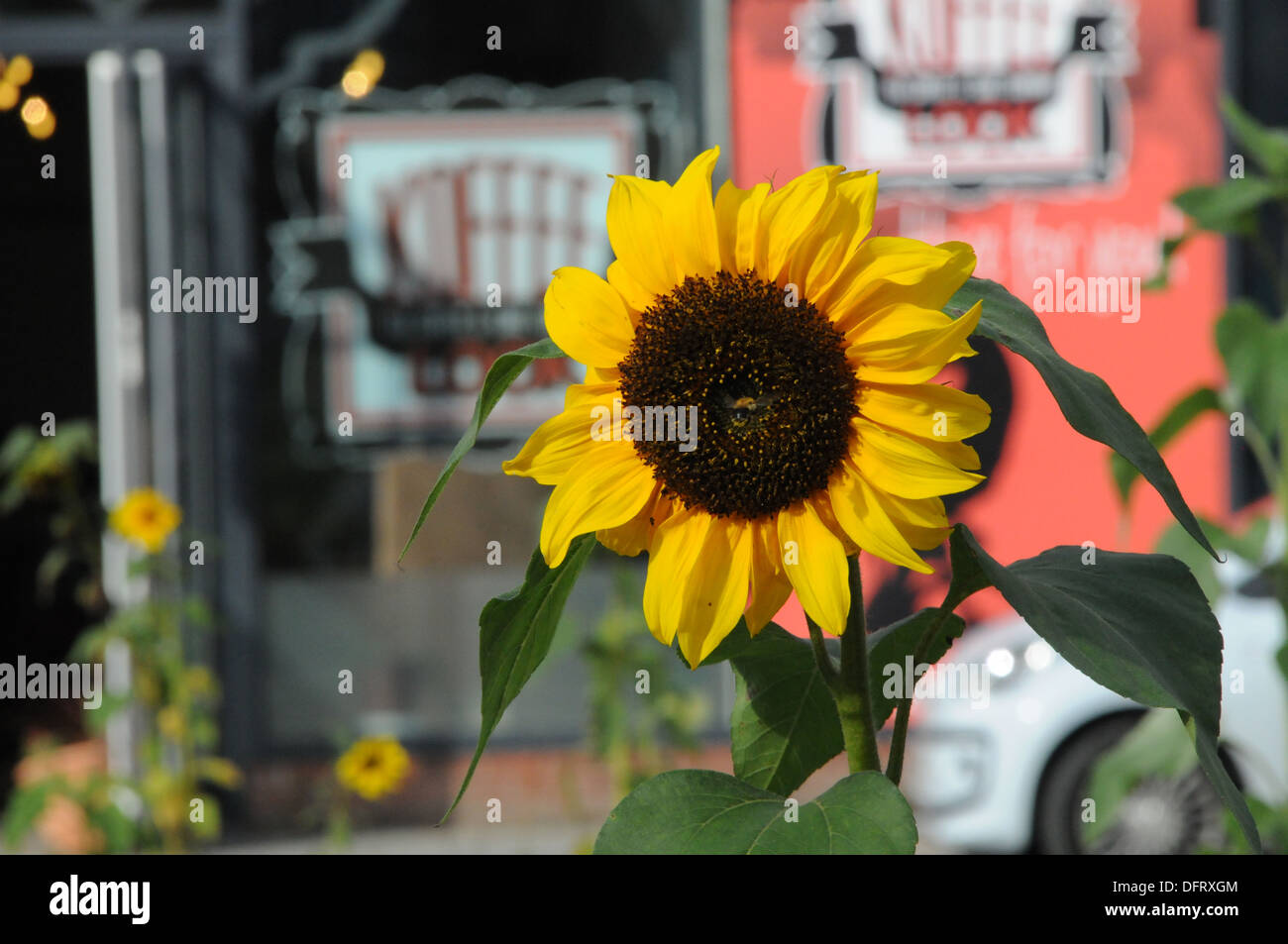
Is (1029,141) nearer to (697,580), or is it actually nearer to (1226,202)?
(1226,202)

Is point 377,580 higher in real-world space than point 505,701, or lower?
lower

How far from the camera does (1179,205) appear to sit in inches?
62.3

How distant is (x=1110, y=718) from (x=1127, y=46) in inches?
95.0

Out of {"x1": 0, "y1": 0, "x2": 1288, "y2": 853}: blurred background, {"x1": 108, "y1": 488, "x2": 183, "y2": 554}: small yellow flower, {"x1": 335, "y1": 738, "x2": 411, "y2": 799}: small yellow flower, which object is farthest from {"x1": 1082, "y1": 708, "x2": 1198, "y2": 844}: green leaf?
{"x1": 0, "y1": 0, "x2": 1288, "y2": 853}: blurred background

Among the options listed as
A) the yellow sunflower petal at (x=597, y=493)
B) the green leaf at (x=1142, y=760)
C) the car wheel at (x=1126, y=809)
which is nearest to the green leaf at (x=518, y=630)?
the yellow sunflower petal at (x=597, y=493)

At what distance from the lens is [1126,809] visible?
149 inches

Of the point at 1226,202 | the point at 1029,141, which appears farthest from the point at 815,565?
the point at 1029,141

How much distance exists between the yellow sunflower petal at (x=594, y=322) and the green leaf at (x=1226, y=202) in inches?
45.7

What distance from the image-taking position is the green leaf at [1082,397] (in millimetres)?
514

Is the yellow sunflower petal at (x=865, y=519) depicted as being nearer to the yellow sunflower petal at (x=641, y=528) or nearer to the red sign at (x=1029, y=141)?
the yellow sunflower petal at (x=641, y=528)

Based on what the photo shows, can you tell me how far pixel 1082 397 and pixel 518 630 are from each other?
0.83 feet

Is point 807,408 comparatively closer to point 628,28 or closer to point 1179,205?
point 1179,205
